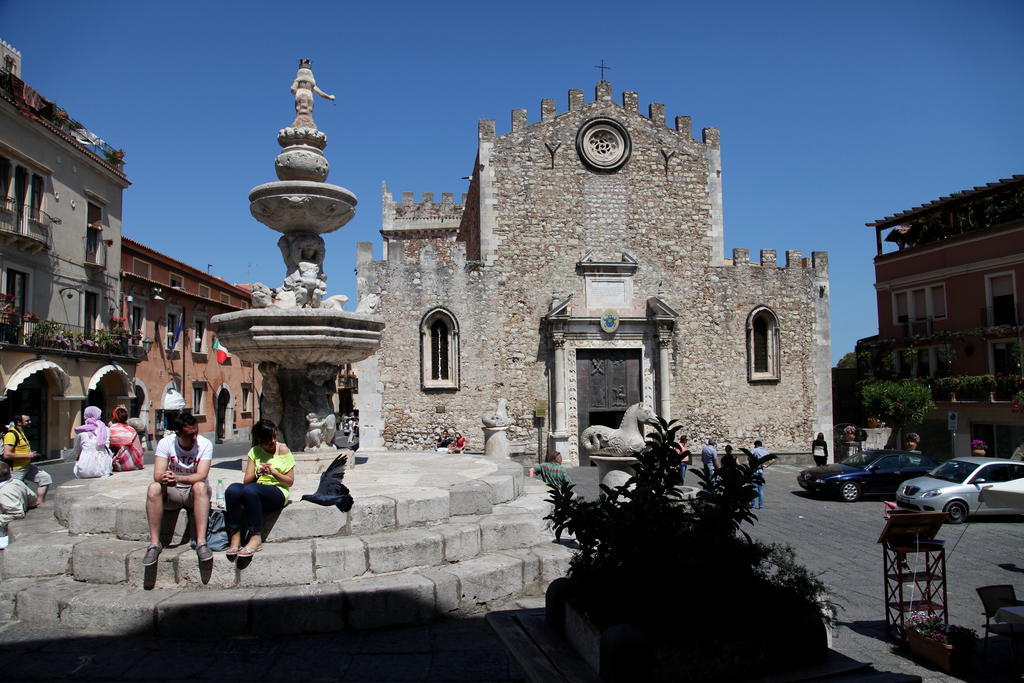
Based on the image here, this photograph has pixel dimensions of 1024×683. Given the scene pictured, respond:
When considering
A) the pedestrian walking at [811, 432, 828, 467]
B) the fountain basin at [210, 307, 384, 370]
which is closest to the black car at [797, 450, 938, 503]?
the pedestrian walking at [811, 432, 828, 467]

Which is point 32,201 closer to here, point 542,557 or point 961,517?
point 542,557

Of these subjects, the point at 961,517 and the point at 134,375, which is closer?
the point at 961,517

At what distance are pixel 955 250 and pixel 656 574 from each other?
29.7 meters

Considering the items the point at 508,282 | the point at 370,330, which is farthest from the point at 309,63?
the point at 508,282

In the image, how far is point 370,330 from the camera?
7941 mm

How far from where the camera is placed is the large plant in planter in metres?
2.89

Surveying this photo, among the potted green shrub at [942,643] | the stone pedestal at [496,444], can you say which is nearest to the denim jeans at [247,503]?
the potted green shrub at [942,643]

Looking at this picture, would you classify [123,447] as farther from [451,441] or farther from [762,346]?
[762,346]

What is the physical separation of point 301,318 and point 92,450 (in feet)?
13.1

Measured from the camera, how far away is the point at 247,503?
540cm

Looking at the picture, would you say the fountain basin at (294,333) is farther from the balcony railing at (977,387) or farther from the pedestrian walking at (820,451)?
the balcony railing at (977,387)

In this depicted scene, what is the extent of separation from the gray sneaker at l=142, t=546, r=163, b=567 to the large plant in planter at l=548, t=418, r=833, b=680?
3.42 metres

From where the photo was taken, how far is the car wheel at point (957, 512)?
43.1ft

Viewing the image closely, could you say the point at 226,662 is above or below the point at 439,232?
below
